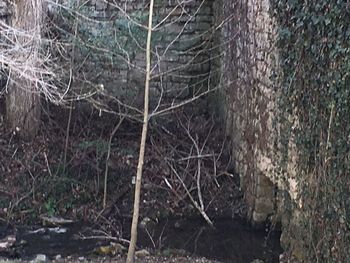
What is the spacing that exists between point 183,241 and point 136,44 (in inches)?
125

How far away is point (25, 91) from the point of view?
9758mm

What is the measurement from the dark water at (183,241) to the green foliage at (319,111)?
4.92ft

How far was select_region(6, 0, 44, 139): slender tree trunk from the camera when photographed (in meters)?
9.07

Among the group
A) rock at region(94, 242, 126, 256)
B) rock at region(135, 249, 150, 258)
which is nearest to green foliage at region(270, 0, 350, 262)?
rock at region(135, 249, 150, 258)

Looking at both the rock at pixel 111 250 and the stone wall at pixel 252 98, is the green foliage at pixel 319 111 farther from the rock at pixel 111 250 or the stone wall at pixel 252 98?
the rock at pixel 111 250

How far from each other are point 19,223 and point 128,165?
174 centimetres

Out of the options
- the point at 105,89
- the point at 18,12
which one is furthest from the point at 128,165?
the point at 18,12

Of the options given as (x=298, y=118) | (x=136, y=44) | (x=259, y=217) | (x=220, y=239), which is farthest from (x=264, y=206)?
(x=136, y=44)

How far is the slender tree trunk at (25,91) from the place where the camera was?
29.8 feet

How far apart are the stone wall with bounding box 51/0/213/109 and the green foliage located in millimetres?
3662

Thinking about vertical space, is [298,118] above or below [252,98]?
below

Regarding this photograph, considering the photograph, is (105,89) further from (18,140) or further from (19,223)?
(19,223)

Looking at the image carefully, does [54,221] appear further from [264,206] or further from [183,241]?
[264,206]

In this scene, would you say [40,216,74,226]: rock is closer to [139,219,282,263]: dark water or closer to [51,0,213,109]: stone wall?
[139,219,282,263]: dark water
